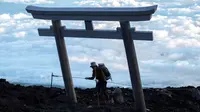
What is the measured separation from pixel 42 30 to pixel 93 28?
173 centimetres

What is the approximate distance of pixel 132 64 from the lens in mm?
13062

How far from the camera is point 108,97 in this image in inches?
599

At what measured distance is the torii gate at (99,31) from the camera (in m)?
12.7

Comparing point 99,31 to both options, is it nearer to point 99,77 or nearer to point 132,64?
point 132,64

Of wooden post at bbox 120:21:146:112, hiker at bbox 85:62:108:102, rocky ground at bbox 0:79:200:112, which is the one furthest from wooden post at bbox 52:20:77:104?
wooden post at bbox 120:21:146:112

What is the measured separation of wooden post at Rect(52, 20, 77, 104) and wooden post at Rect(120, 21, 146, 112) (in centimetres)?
220

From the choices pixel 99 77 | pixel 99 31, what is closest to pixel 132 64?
pixel 99 31

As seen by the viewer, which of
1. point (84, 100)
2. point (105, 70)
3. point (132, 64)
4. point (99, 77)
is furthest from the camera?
point (84, 100)

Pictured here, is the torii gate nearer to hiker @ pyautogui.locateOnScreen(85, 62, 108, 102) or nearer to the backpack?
hiker @ pyautogui.locateOnScreen(85, 62, 108, 102)

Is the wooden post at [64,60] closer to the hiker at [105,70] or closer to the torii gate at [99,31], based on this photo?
the torii gate at [99,31]

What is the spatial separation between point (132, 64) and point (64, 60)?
236 centimetres

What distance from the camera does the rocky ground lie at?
13.9m

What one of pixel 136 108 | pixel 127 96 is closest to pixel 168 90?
pixel 127 96

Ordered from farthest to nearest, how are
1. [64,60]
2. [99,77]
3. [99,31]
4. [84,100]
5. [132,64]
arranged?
[84,100] < [64,60] < [99,77] < [99,31] < [132,64]
